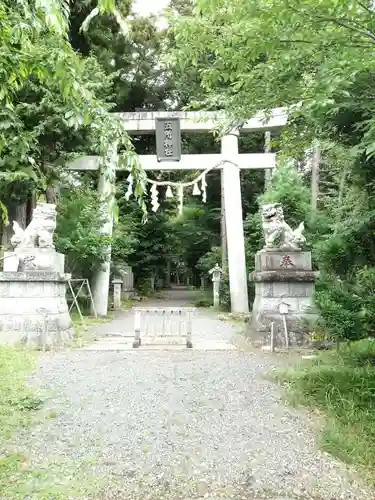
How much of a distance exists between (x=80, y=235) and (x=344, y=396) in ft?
26.5

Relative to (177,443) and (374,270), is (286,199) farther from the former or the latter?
(177,443)

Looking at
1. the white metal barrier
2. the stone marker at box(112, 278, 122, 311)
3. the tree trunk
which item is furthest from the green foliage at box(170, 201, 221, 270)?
the white metal barrier

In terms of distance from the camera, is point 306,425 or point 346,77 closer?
point 346,77

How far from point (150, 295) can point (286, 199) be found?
10164 millimetres

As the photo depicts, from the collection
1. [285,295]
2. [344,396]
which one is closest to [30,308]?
[285,295]

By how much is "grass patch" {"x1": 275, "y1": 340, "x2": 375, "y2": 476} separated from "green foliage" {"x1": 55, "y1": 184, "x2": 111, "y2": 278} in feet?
22.1

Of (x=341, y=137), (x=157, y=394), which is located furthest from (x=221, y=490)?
(x=341, y=137)

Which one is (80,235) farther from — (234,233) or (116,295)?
(234,233)

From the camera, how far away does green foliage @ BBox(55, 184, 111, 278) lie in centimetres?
1051

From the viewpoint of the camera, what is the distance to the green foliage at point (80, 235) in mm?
10508

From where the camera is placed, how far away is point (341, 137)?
4926mm

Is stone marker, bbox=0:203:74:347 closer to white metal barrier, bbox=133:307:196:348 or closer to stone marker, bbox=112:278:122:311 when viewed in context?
white metal barrier, bbox=133:307:196:348

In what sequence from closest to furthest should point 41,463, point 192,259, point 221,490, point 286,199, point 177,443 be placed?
point 221,490
point 41,463
point 177,443
point 286,199
point 192,259

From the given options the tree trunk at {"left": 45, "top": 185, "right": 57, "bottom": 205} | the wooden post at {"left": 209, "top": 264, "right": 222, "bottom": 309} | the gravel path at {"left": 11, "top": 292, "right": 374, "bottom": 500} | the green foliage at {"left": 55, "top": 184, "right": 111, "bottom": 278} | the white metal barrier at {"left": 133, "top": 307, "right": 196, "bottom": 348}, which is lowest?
the gravel path at {"left": 11, "top": 292, "right": 374, "bottom": 500}
